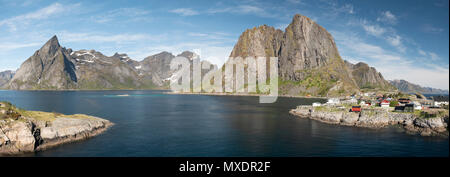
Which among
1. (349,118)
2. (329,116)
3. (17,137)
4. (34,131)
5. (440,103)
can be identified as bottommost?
(329,116)

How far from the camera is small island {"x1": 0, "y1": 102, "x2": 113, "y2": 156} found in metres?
59.0

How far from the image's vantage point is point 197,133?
8231 cm

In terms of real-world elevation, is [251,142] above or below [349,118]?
below

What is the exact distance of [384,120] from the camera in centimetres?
9912

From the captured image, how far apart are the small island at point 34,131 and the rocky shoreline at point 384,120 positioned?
88061 millimetres

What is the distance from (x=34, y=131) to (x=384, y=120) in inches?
4351

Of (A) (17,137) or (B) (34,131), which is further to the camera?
(B) (34,131)

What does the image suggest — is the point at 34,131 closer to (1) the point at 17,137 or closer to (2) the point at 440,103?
(1) the point at 17,137

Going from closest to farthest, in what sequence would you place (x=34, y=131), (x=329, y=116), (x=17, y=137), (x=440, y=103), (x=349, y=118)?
1. (x=17, y=137)
2. (x=34, y=131)
3. (x=349, y=118)
4. (x=329, y=116)
5. (x=440, y=103)

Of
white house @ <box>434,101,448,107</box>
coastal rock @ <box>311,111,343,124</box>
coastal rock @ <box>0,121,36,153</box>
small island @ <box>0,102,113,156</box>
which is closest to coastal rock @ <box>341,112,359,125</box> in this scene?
coastal rock @ <box>311,111,343,124</box>

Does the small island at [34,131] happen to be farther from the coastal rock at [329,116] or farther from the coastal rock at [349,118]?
the coastal rock at [349,118]

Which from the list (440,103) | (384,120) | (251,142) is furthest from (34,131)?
(440,103)

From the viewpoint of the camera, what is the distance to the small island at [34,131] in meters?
59.0
